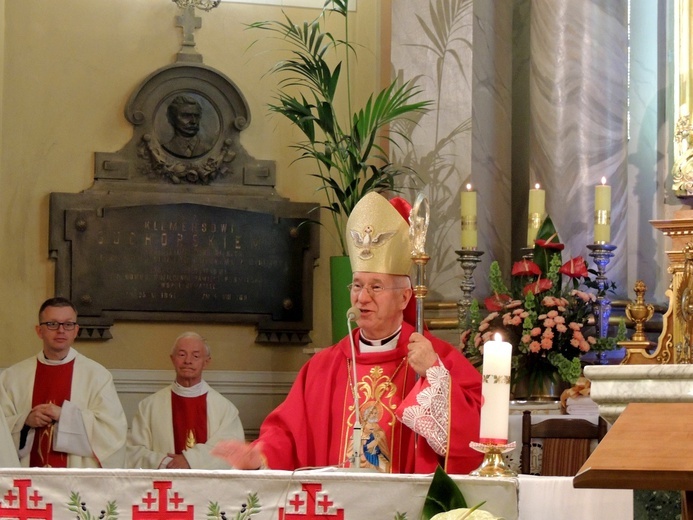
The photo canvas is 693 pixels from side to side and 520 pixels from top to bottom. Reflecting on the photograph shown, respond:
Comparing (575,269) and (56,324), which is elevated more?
(575,269)

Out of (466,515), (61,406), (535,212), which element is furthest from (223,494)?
(61,406)

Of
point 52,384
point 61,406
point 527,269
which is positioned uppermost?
point 527,269

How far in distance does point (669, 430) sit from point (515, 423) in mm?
3084

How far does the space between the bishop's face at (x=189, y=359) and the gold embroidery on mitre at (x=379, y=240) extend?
287 centimetres

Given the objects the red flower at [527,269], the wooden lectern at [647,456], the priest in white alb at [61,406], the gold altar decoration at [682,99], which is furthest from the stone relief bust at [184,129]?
the wooden lectern at [647,456]

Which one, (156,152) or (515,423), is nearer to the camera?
(515,423)

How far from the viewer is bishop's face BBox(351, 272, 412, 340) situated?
4422 millimetres

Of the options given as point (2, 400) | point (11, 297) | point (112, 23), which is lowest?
point (2, 400)

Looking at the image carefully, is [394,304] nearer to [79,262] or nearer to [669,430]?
[669,430]

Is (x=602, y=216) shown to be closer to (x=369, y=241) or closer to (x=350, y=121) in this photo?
(x=369, y=241)

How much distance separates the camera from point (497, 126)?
7336mm

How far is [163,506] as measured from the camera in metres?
2.75

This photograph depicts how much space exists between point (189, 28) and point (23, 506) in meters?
5.60

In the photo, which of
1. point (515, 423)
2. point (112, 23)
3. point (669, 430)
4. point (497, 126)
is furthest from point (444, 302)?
point (669, 430)
